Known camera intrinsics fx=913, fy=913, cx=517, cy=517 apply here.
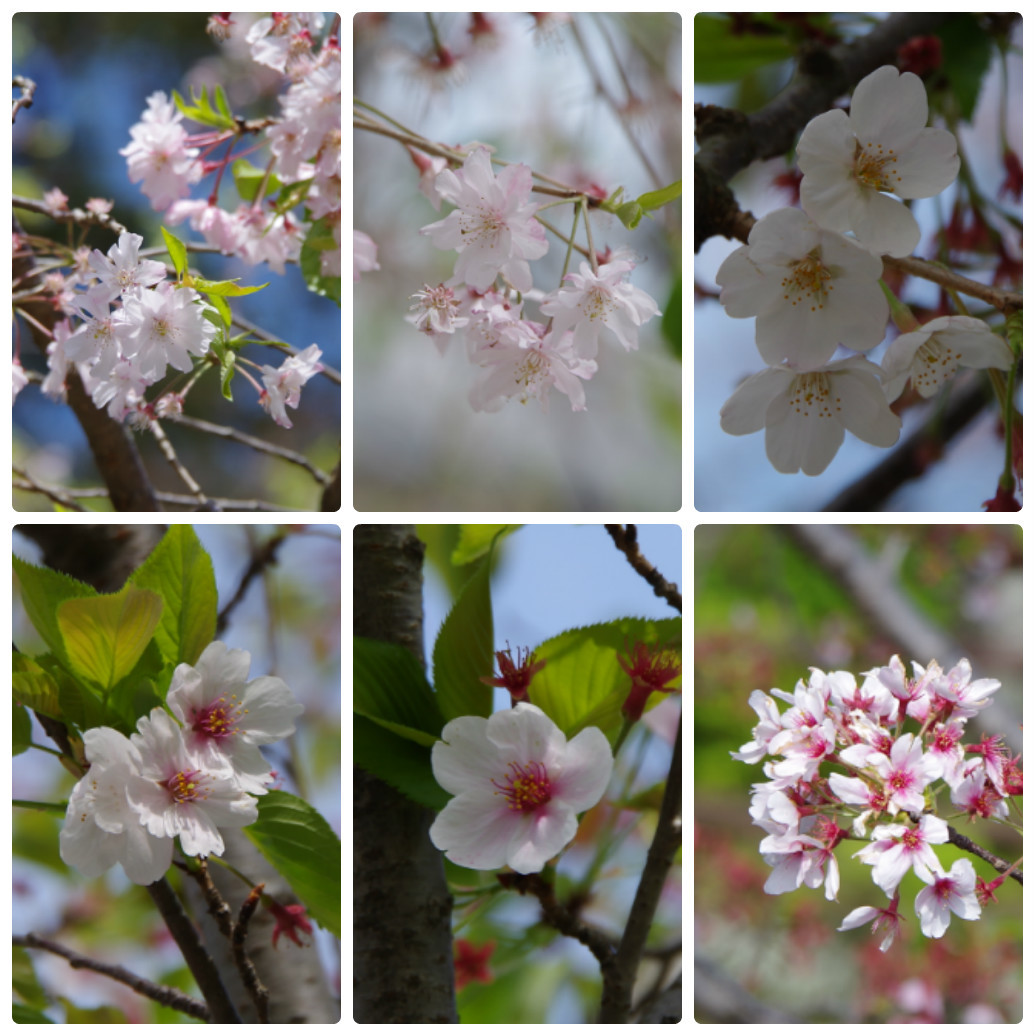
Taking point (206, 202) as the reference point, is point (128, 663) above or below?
below

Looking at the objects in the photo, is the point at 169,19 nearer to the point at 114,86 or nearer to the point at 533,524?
the point at 114,86

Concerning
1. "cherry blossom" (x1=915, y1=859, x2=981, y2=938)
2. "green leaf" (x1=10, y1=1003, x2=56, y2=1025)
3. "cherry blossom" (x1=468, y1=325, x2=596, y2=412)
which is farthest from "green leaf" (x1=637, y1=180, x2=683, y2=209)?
"green leaf" (x1=10, y1=1003, x2=56, y2=1025)

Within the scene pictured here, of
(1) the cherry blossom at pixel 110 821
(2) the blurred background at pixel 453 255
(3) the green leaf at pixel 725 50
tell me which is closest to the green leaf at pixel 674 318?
(2) the blurred background at pixel 453 255

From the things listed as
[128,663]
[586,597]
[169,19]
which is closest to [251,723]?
[128,663]

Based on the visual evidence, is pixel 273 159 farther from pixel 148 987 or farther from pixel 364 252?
pixel 148 987

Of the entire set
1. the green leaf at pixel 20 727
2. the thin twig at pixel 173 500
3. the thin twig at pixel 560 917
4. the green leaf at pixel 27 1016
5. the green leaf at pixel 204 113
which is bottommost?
the green leaf at pixel 27 1016

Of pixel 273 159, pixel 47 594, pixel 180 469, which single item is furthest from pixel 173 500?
pixel 273 159

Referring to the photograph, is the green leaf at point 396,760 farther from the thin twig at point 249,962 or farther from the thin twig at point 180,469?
the thin twig at point 180,469
